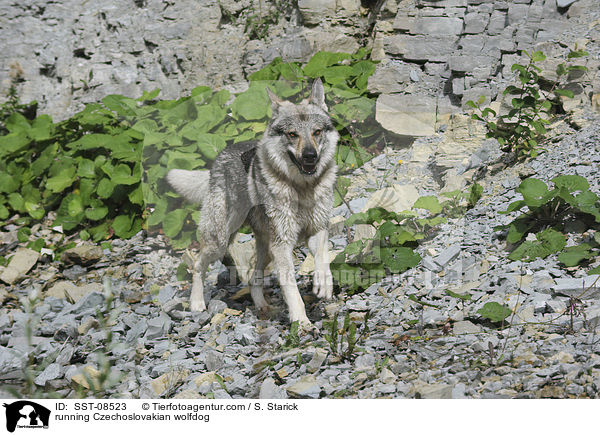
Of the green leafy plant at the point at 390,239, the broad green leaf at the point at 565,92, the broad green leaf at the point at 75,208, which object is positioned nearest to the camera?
the green leafy plant at the point at 390,239

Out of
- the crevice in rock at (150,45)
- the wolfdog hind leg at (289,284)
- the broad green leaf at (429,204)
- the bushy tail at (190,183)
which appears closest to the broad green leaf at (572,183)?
the broad green leaf at (429,204)

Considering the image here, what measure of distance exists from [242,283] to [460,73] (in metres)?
3.11

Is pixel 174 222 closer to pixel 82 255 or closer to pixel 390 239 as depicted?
pixel 82 255

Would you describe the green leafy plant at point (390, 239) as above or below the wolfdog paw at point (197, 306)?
above

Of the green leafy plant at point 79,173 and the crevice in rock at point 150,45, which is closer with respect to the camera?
the green leafy plant at point 79,173

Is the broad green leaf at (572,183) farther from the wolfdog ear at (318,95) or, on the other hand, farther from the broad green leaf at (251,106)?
the broad green leaf at (251,106)

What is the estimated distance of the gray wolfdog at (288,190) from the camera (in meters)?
3.33

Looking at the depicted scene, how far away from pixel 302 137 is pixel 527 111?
8.44 ft

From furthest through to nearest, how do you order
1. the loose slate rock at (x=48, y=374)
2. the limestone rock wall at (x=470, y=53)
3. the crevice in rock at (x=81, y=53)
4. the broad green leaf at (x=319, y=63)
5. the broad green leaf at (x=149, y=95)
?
the crevice in rock at (x=81, y=53) → the broad green leaf at (x=149, y=95) → the broad green leaf at (x=319, y=63) → the limestone rock wall at (x=470, y=53) → the loose slate rock at (x=48, y=374)

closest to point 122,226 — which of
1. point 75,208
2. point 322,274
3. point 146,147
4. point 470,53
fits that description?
point 75,208

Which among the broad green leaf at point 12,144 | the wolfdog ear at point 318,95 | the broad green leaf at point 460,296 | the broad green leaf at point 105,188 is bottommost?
the broad green leaf at point 105,188

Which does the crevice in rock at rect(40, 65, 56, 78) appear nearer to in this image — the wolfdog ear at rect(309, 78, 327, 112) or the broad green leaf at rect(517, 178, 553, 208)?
the wolfdog ear at rect(309, 78, 327, 112)
